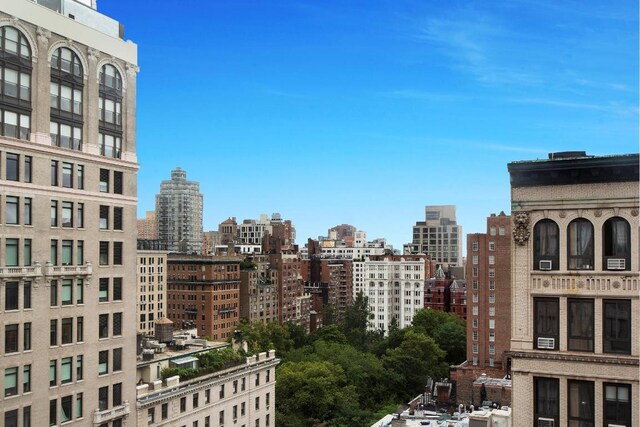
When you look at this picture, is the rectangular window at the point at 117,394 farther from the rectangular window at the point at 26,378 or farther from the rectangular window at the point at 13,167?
the rectangular window at the point at 13,167

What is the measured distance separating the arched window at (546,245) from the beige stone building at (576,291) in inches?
1.1

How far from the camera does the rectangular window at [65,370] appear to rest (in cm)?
3919

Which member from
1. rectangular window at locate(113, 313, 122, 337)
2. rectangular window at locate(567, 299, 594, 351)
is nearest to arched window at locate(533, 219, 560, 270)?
rectangular window at locate(567, 299, 594, 351)

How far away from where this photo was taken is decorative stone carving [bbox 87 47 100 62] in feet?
137

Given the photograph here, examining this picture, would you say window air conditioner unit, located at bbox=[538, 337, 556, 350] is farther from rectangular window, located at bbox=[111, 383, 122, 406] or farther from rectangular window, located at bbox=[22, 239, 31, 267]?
rectangular window, located at bbox=[111, 383, 122, 406]

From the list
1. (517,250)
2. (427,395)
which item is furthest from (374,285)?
(517,250)

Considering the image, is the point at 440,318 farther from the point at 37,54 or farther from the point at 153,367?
the point at 37,54

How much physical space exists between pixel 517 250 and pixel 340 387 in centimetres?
7612

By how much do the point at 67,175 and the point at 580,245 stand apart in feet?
106

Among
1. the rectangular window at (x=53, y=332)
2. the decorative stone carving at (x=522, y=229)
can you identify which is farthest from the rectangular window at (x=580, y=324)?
the rectangular window at (x=53, y=332)

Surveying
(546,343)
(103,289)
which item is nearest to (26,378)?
(103,289)

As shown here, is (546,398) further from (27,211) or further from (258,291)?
(258,291)

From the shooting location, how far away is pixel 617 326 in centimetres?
1667

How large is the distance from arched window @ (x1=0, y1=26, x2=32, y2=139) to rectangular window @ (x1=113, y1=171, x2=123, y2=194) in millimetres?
7293
